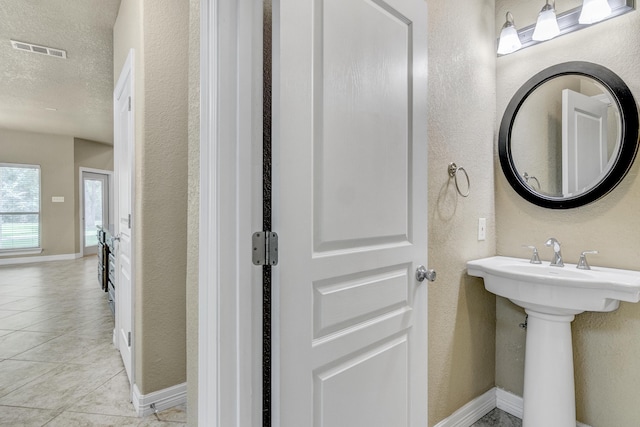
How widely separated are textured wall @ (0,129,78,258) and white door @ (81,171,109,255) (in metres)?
0.37

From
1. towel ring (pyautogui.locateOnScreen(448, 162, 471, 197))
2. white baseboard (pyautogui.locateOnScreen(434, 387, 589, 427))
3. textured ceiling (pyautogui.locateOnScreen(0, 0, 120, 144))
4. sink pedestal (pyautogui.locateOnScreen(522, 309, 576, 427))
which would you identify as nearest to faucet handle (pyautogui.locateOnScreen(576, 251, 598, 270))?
sink pedestal (pyautogui.locateOnScreen(522, 309, 576, 427))

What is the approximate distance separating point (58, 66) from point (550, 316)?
5076 mm

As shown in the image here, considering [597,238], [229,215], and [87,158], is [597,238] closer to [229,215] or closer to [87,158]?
[229,215]

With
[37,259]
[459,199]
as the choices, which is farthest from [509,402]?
[37,259]

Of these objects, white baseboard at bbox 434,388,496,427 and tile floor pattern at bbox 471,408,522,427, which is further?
tile floor pattern at bbox 471,408,522,427

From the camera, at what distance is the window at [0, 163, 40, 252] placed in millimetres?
6793

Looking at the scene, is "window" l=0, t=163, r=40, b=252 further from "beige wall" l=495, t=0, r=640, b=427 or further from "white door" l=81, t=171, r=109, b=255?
"beige wall" l=495, t=0, r=640, b=427

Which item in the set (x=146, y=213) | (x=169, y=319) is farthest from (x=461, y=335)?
(x=146, y=213)

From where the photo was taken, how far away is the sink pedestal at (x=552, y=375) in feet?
5.18

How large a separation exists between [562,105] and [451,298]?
1.18 meters

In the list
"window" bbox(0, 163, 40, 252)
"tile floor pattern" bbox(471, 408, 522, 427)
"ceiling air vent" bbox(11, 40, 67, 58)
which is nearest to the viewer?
"tile floor pattern" bbox(471, 408, 522, 427)

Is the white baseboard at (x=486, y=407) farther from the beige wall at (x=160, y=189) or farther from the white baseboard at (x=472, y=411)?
the beige wall at (x=160, y=189)

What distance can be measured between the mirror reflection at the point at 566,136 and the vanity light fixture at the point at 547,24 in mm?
226

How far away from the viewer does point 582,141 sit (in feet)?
5.73
